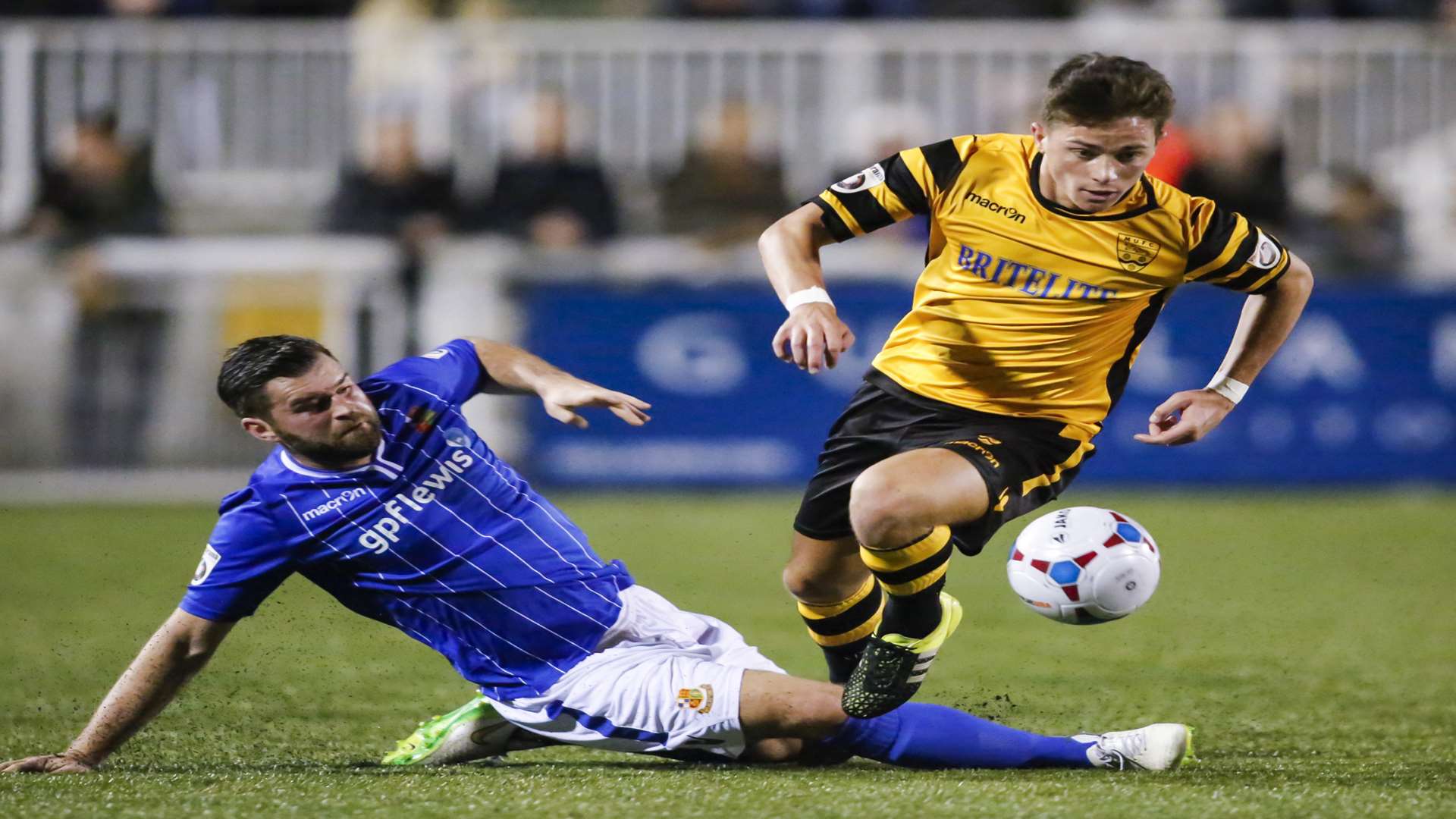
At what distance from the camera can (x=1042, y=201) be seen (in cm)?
486

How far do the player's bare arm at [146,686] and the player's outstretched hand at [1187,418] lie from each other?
239cm

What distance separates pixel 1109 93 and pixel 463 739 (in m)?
2.34

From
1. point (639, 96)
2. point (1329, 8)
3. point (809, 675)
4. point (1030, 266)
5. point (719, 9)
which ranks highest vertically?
point (1329, 8)

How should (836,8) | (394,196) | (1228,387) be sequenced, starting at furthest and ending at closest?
(836,8), (394,196), (1228,387)

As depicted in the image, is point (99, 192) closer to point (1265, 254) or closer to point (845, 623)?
point (845, 623)

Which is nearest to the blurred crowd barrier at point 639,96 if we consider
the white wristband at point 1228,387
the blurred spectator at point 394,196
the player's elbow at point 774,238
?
the blurred spectator at point 394,196

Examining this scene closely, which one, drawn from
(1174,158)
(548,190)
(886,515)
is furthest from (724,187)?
(886,515)

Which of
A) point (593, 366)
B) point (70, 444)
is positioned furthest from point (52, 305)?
point (593, 366)

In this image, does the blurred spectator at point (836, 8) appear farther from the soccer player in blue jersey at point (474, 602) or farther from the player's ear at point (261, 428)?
the player's ear at point (261, 428)

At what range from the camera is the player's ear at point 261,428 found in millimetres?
4473

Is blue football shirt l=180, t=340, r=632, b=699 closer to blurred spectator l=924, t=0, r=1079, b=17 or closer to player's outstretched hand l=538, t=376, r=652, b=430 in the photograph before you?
→ player's outstretched hand l=538, t=376, r=652, b=430

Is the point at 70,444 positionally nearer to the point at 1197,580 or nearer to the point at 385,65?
the point at 385,65

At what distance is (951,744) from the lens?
4598 mm

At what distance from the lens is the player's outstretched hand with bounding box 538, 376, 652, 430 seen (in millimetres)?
4309
